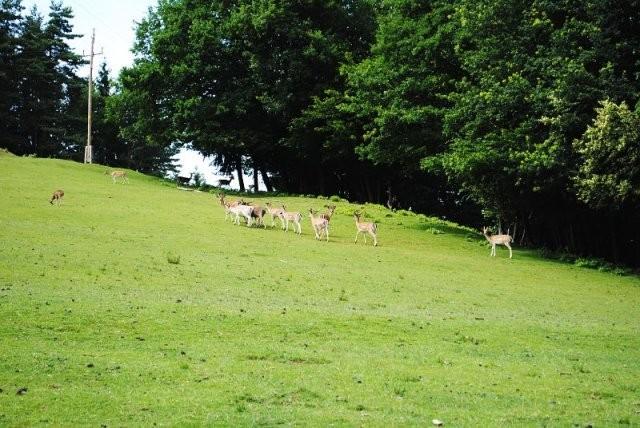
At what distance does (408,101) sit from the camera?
44.6m

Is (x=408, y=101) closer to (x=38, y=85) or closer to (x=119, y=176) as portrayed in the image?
(x=119, y=176)

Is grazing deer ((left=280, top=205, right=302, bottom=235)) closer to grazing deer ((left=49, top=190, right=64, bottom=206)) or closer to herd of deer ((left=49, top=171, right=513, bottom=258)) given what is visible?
herd of deer ((left=49, top=171, right=513, bottom=258))

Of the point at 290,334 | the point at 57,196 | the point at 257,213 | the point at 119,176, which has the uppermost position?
the point at 119,176

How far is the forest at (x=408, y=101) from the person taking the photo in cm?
3472

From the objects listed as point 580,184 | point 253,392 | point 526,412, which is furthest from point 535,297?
point 253,392

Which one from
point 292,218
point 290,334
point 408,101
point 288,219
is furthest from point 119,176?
point 290,334

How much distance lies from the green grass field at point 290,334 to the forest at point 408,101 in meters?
7.04

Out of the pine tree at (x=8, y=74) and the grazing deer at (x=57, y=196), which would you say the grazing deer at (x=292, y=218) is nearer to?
the grazing deer at (x=57, y=196)

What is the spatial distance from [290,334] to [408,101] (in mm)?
30501

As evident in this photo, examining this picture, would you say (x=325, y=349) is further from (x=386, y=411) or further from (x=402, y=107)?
Answer: (x=402, y=107)

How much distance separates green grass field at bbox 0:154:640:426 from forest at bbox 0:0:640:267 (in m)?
7.04

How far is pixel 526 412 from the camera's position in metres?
11.7

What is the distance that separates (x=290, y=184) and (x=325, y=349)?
2312 inches

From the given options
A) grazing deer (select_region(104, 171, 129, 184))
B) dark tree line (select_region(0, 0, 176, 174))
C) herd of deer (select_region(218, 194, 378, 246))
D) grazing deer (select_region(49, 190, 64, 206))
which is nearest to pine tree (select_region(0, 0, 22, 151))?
dark tree line (select_region(0, 0, 176, 174))
